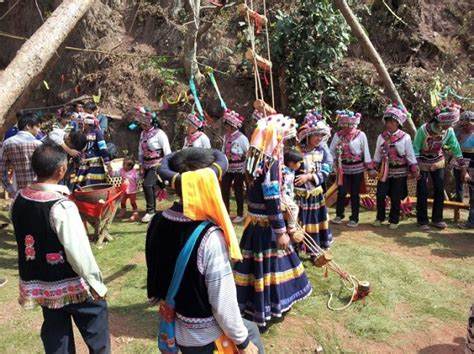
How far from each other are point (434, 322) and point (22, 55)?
181 inches

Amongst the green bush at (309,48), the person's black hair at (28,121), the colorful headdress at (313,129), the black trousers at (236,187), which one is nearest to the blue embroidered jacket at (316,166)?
the colorful headdress at (313,129)

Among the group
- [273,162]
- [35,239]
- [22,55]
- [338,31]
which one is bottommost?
[35,239]

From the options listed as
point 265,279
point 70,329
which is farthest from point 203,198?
point 265,279

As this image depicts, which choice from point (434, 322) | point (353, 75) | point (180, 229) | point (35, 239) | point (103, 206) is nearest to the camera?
point (180, 229)

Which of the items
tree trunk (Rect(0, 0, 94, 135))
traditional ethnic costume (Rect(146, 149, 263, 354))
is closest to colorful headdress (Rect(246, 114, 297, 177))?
traditional ethnic costume (Rect(146, 149, 263, 354))

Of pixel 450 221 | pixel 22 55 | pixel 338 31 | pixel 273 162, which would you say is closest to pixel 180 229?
pixel 273 162

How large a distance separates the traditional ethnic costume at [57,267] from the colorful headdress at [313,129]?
3151 mm

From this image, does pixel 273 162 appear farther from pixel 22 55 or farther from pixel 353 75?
pixel 353 75

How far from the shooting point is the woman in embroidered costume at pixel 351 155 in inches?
271

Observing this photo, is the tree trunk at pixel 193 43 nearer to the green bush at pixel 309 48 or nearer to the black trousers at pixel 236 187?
the green bush at pixel 309 48

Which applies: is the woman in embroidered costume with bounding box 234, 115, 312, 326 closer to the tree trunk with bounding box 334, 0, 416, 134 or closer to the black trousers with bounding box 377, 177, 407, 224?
the black trousers with bounding box 377, 177, 407, 224

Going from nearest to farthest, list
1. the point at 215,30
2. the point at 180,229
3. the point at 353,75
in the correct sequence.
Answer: the point at 180,229, the point at 353,75, the point at 215,30

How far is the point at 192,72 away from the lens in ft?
36.2

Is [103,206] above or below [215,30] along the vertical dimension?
below
